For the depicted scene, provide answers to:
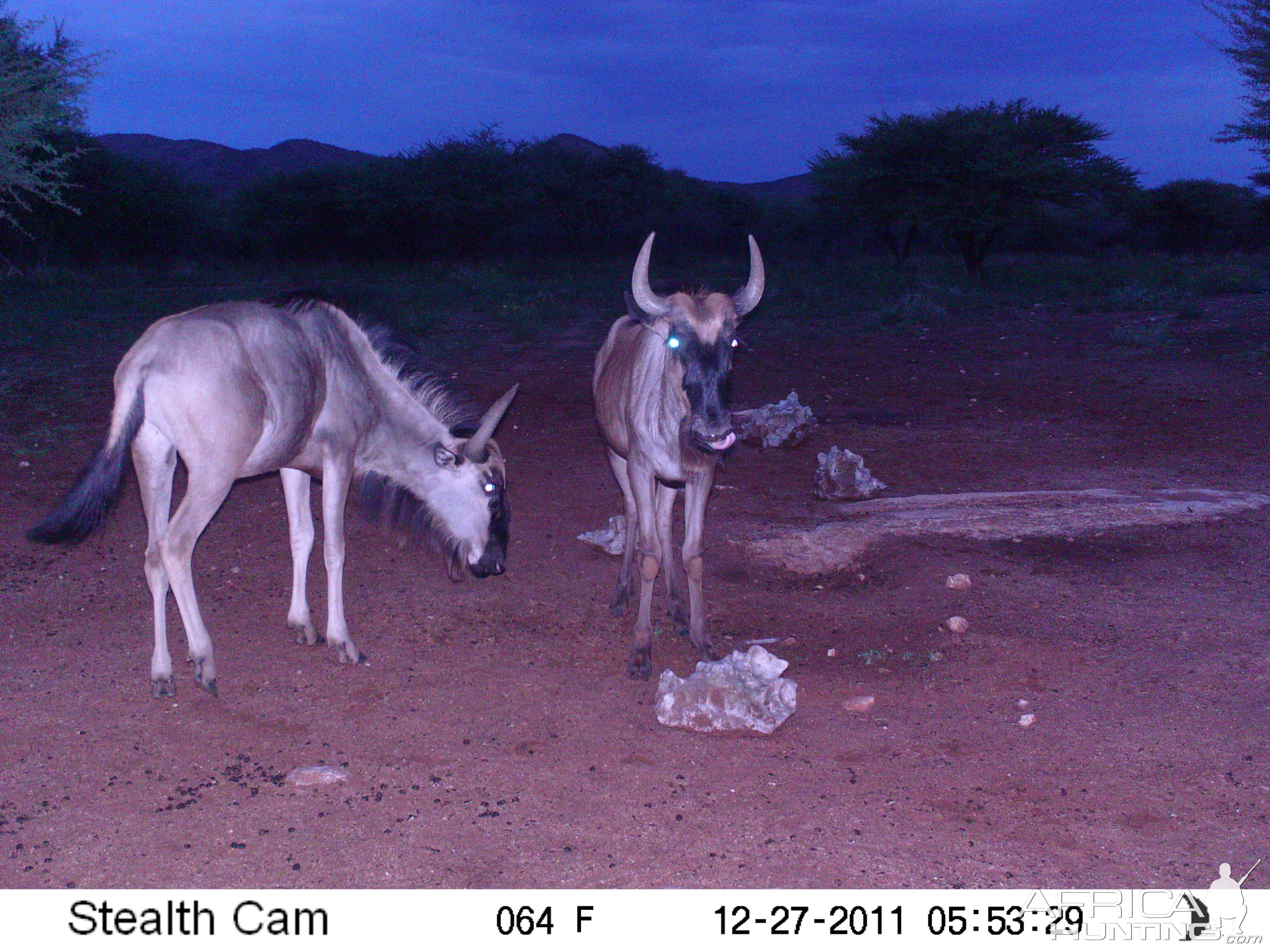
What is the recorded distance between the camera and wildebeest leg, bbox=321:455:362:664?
516 centimetres

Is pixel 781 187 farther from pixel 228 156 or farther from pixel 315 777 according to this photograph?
pixel 315 777

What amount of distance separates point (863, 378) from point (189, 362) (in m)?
9.53

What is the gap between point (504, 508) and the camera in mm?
5652

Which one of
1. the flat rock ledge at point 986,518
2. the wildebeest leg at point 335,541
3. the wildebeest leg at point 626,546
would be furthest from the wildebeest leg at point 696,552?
the wildebeest leg at point 335,541

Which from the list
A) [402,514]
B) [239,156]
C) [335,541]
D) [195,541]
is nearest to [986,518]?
[402,514]

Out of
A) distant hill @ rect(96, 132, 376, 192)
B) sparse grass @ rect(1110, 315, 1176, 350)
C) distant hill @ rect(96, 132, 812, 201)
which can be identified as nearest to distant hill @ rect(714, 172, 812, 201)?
distant hill @ rect(96, 132, 812, 201)

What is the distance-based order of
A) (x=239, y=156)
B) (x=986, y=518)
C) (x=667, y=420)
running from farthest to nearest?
(x=239, y=156) < (x=986, y=518) < (x=667, y=420)

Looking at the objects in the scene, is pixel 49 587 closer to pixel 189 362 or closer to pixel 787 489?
pixel 189 362

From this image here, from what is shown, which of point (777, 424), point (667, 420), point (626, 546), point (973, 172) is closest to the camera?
point (667, 420)

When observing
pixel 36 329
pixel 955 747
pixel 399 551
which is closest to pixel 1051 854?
pixel 955 747

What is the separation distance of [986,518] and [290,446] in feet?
15.2

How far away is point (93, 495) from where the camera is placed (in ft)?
15.1

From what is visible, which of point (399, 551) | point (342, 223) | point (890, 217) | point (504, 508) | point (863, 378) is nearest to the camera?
point (504, 508)

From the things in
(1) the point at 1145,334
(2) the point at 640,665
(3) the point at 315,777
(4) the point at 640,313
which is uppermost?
(1) the point at 1145,334
